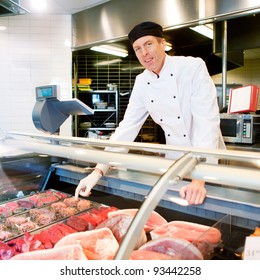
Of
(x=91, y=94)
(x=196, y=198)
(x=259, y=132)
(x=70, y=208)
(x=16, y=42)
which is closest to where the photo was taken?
(x=196, y=198)

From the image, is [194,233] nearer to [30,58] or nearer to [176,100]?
[176,100]

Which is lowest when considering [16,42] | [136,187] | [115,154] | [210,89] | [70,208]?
[70,208]

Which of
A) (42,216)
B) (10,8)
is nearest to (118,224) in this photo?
(42,216)

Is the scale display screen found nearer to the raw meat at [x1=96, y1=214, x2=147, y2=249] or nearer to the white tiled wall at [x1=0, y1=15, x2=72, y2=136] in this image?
the raw meat at [x1=96, y1=214, x2=147, y2=249]

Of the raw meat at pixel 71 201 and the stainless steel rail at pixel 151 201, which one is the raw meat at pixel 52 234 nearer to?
the raw meat at pixel 71 201

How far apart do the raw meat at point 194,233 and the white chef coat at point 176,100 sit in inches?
21.3

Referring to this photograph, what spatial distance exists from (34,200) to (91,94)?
4444mm

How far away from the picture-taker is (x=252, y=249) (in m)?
0.95

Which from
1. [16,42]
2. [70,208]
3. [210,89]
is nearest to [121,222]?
[70,208]

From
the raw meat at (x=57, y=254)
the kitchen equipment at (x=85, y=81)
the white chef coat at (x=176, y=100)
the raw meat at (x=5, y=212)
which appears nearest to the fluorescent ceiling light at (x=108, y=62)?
the kitchen equipment at (x=85, y=81)

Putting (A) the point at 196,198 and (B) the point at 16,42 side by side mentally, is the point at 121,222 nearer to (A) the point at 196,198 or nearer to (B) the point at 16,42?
(A) the point at 196,198

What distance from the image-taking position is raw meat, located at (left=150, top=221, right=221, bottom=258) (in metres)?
1.11

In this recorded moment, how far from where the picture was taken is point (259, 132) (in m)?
3.32
